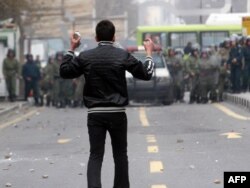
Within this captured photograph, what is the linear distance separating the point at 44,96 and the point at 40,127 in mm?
13192

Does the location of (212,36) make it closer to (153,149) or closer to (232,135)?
(232,135)

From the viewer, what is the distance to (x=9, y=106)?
3036cm

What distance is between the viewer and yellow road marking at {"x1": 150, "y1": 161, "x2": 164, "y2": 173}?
42.5 feet

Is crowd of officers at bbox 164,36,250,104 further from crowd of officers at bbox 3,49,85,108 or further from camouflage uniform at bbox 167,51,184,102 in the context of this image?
crowd of officers at bbox 3,49,85,108

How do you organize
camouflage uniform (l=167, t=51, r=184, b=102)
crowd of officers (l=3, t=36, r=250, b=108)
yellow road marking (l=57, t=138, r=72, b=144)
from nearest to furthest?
1. yellow road marking (l=57, t=138, r=72, b=144)
2. crowd of officers (l=3, t=36, r=250, b=108)
3. camouflage uniform (l=167, t=51, r=184, b=102)

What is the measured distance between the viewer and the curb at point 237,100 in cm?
2730

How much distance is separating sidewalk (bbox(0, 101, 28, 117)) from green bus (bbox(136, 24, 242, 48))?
546 inches

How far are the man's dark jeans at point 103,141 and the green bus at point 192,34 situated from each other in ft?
118

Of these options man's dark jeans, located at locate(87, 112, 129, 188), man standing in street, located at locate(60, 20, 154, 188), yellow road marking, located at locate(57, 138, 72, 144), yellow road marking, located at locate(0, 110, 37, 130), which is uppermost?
man standing in street, located at locate(60, 20, 154, 188)

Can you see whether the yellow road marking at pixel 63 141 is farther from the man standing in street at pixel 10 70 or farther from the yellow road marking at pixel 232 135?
the man standing in street at pixel 10 70

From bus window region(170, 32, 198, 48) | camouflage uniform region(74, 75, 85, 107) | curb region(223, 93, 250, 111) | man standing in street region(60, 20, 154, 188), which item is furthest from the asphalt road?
bus window region(170, 32, 198, 48)

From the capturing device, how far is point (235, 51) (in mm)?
31203

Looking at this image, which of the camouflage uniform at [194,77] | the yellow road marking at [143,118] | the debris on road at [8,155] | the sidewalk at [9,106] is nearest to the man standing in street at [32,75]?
the sidewalk at [9,106]

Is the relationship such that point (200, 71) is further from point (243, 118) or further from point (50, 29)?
point (50, 29)
